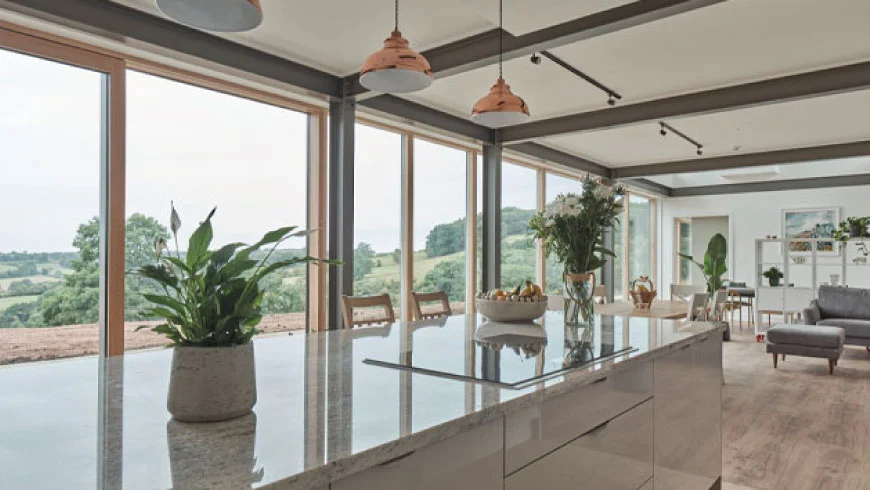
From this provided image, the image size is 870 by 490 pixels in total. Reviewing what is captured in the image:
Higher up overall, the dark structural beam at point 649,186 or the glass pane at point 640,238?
the dark structural beam at point 649,186

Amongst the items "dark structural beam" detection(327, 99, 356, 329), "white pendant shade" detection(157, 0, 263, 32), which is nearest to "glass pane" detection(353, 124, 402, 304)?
"dark structural beam" detection(327, 99, 356, 329)

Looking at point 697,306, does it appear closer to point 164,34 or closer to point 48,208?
point 164,34

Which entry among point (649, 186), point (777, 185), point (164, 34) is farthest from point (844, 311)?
point (164, 34)

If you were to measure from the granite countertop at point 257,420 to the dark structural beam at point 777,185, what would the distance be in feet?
34.2

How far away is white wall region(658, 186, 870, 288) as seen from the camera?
31.9 ft

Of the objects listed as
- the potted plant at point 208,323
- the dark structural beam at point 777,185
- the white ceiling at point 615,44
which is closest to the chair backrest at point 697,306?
the white ceiling at point 615,44

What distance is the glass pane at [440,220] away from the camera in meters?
5.98

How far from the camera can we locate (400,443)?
87 cm

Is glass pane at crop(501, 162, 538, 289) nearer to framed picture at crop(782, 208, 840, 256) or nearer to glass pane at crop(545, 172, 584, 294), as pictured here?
glass pane at crop(545, 172, 584, 294)

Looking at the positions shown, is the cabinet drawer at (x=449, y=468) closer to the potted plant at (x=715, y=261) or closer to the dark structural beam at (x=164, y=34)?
the dark structural beam at (x=164, y=34)

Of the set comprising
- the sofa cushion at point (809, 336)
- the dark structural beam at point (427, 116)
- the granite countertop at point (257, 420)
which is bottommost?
the sofa cushion at point (809, 336)

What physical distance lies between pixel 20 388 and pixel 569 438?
1.24m

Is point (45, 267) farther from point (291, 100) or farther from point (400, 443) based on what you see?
point (400, 443)

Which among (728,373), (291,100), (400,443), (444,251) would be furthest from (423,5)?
(728,373)
